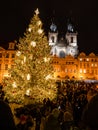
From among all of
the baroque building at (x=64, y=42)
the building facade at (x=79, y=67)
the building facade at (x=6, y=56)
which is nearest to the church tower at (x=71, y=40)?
the baroque building at (x=64, y=42)

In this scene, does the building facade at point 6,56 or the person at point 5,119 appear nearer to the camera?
the person at point 5,119

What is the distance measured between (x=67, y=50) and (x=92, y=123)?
3031 inches

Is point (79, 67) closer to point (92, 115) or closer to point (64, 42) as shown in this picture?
point (64, 42)

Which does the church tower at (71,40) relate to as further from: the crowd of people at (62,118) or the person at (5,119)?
the person at (5,119)

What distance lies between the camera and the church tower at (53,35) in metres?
85.3

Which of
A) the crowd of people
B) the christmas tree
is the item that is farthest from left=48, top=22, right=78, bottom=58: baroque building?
the crowd of people

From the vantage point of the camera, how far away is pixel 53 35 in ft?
290

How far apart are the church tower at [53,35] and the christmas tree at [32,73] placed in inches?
2623

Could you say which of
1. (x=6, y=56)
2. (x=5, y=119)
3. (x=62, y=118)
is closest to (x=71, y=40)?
(x=6, y=56)

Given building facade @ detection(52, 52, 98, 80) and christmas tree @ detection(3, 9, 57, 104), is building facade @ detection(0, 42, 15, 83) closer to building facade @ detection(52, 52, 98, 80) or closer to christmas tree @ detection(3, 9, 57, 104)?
building facade @ detection(52, 52, 98, 80)

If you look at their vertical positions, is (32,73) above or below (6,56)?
below

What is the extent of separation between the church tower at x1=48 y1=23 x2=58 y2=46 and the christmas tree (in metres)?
66.6

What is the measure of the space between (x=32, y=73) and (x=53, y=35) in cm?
7298

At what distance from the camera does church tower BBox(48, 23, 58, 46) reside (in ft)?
280
